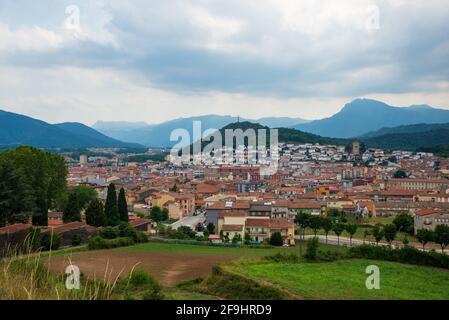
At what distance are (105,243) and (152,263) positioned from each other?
12.9ft

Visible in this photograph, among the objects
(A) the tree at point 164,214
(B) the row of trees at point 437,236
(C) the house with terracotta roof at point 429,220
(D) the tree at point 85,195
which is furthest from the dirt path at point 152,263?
(A) the tree at point 164,214

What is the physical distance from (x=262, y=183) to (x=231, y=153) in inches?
1233

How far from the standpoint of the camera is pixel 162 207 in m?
35.4

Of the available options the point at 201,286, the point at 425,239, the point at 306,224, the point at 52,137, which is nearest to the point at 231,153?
the point at 306,224

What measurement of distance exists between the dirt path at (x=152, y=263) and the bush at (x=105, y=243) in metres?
0.73

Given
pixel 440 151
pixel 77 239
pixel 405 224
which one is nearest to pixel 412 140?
pixel 440 151

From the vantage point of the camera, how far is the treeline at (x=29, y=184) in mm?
20844

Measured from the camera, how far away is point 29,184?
2328 centimetres

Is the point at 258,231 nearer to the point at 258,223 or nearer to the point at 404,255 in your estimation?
the point at 258,223

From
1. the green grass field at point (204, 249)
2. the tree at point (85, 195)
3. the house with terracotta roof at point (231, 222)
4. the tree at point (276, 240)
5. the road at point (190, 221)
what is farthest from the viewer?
the road at point (190, 221)

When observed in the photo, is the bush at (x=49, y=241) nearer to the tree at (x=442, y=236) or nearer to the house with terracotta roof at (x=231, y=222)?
the house with terracotta roof at (x=231, y=222)

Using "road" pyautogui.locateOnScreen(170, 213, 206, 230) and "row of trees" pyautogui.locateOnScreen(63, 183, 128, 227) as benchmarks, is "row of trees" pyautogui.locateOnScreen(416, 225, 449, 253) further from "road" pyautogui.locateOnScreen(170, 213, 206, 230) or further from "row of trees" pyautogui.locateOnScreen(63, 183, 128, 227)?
"road" pyautogui.locateOnScreen(170, 213, 206, 230)
